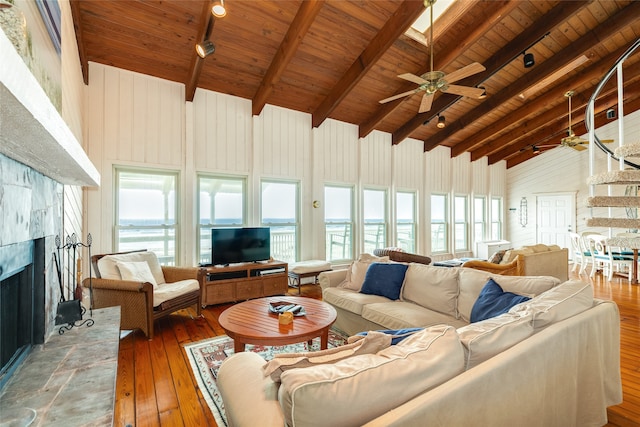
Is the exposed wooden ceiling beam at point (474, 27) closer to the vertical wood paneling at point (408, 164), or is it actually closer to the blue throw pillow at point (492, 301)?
the vertical wood paneling at point (408, 164)

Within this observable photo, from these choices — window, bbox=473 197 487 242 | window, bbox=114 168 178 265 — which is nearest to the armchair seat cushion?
window, bbox=114 168 178 265

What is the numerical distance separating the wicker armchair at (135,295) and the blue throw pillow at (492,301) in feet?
10.2

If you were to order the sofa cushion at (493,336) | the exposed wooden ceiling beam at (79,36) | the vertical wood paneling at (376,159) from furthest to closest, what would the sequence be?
the vertical wood paneling at (376,159) < the exposed wooden ceiling beam at (79,36) < the sofa cushion at (493,336)

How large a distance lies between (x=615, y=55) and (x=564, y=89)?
84cm

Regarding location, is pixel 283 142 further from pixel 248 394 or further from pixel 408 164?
pixel 248 394

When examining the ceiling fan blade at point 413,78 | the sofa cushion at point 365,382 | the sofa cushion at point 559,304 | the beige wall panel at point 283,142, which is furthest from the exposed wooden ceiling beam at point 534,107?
the sofa cushion at point 365,382

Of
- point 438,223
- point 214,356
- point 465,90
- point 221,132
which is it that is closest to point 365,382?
point 214,356

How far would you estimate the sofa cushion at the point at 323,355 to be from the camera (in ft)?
3.56

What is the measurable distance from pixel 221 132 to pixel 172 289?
108 inches

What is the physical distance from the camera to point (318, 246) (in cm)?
600

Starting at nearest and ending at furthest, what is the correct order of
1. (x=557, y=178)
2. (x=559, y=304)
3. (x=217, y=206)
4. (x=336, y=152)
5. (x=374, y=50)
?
(x=559, y=304), (x=374, y=50), (x=217, y=206), (x=336, y=152), (x=557, y=178)

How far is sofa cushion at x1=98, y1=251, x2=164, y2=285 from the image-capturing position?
3322 mm

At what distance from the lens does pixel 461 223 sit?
28.8ft

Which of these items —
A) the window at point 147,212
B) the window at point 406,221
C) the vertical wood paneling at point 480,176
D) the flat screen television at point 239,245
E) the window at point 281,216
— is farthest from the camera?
the vertical wood paneling at point 480,176
